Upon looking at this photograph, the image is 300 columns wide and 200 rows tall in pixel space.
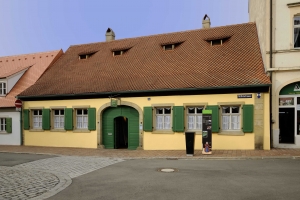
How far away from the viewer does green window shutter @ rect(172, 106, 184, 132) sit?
14570 millimetres

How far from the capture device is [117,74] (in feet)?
58.1

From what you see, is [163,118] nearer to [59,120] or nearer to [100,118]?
[100,118]

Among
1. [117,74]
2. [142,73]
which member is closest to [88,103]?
[117,74]

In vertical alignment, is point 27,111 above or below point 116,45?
below

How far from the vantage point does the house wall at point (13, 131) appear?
1880 centimetres

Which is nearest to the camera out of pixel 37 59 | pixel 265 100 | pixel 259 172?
pixel 259 172

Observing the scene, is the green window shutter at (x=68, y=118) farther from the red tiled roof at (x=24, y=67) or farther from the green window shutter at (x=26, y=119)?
the red tiled roof at (x=24, y=67)

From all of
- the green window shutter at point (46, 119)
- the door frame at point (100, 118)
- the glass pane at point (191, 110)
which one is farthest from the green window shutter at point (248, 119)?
the green window shutter at point (46, 119)

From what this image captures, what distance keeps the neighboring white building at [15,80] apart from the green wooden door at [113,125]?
6896 mm

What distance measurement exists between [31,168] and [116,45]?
44.3 ft

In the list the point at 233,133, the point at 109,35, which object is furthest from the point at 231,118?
the point at 109,35

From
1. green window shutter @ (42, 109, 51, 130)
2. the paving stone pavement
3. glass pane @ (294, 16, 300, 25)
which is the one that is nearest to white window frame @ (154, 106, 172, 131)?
the paving stone pavement

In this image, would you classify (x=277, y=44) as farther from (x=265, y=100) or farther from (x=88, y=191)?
(x=88, y=191)

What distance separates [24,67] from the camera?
22.1 meters
